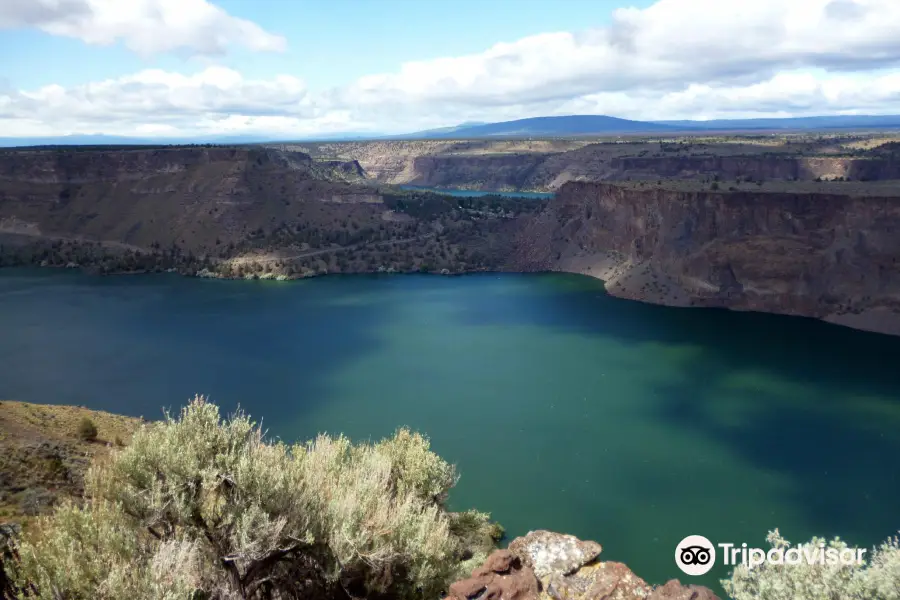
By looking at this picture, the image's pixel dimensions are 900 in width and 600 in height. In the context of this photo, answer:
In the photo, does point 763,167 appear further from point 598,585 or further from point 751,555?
point 598,585

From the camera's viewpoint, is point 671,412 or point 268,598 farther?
point 671,412

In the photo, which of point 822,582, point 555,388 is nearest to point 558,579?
point 822,582

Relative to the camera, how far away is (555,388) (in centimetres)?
3822

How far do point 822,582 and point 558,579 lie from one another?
400 cm

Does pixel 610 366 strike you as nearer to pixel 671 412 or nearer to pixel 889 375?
pixel 671 412

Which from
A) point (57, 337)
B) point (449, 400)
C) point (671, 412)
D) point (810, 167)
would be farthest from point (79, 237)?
point (810, 167)

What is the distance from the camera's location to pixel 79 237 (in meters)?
86.6

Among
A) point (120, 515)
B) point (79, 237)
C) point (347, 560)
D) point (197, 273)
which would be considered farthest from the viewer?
point (79, 237)

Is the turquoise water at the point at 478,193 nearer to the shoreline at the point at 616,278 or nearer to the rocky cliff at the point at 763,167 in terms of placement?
the rocky cliff at the point at 763,167

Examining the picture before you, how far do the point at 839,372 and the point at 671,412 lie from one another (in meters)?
14.5

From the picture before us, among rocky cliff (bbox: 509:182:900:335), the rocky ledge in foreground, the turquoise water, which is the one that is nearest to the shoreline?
rocky cliff (bbox: 509:182:900:335)

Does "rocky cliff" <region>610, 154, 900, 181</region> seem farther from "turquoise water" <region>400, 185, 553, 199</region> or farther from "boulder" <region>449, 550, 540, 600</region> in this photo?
"boulder" <region>449, 550, 540, 600</region>

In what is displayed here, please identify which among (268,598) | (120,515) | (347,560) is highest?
(120,515)

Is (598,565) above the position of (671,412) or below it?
above
